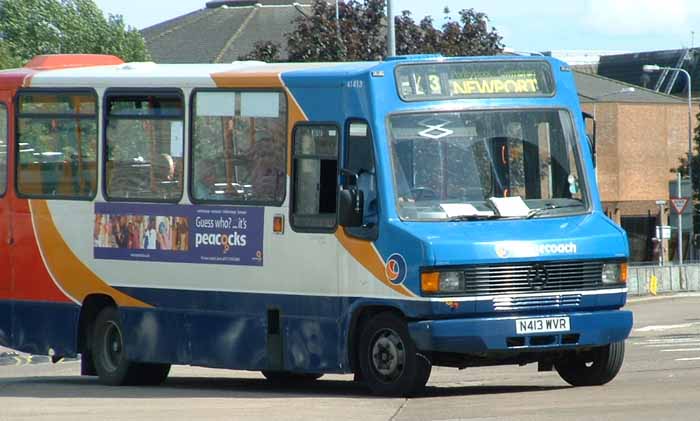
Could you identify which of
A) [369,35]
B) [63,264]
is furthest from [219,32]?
[63,264]

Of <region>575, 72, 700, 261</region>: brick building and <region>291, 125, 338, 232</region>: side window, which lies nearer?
<region>291, 125, 338, 232</region>: side window

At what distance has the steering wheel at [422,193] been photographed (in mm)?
15312

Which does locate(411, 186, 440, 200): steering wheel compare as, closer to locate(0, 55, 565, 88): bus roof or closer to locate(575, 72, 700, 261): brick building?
locate(0, 55, 565, 88): bus roof

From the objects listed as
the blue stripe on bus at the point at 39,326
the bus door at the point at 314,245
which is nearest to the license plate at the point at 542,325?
the bus door at the point at 314,245

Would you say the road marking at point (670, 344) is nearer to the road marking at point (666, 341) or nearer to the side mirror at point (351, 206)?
the road marking at point (666, 341)

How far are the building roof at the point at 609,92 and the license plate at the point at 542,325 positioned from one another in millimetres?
76103

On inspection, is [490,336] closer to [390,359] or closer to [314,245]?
[390,359]

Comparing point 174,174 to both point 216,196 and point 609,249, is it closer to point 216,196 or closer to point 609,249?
point 216,196

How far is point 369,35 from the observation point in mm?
53562

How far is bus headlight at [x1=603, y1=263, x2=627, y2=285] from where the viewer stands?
50.6 ft

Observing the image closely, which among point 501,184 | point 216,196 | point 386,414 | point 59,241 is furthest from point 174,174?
point 386,414

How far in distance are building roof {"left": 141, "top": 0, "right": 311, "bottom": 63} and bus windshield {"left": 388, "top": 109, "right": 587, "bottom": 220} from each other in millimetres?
73488

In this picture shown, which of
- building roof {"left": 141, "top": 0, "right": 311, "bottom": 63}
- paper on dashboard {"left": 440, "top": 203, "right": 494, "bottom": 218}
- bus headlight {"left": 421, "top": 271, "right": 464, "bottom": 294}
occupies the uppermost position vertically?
building roof {"left": 141, "top": 0, "right": 311, "bottom": 63}

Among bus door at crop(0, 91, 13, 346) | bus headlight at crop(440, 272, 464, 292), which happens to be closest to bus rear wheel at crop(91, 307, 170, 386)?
bus door at crop(0, 91, 13, 346)
